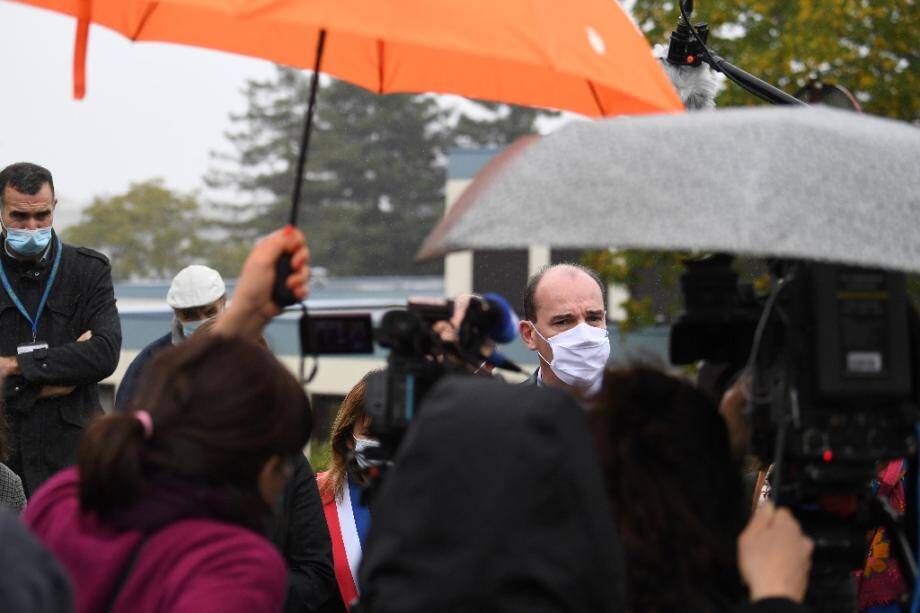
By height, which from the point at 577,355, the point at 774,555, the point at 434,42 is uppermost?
the point at 434,42

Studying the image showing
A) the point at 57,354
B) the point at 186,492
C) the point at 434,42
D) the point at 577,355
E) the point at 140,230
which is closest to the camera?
the point at 186,492

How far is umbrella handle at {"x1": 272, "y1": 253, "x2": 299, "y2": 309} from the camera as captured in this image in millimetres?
3133

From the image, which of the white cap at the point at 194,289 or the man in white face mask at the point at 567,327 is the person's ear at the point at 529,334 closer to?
the man in white face mask at the point at 567,327

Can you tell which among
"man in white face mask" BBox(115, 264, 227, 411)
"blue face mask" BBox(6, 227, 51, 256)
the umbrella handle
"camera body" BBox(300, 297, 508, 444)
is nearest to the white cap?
"man in white face mask" BBox(115, 264, 227, 411)

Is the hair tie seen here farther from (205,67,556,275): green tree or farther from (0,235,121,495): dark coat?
(205,67,556,275): green tree

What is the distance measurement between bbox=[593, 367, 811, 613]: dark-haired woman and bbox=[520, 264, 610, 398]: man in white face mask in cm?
261

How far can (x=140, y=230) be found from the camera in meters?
63.9

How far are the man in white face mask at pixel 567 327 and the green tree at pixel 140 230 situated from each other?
58.1 metres

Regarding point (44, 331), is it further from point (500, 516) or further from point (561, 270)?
point (500, 516)

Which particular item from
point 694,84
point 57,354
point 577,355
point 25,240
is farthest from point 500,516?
point 25,240

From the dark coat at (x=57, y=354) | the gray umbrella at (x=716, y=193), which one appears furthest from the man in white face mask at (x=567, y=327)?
the gray umbrella at (x=716, y=193)

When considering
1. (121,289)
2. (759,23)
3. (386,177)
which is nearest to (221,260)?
(386,177)

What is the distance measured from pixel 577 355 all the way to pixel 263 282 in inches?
104

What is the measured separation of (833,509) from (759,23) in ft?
65.0
